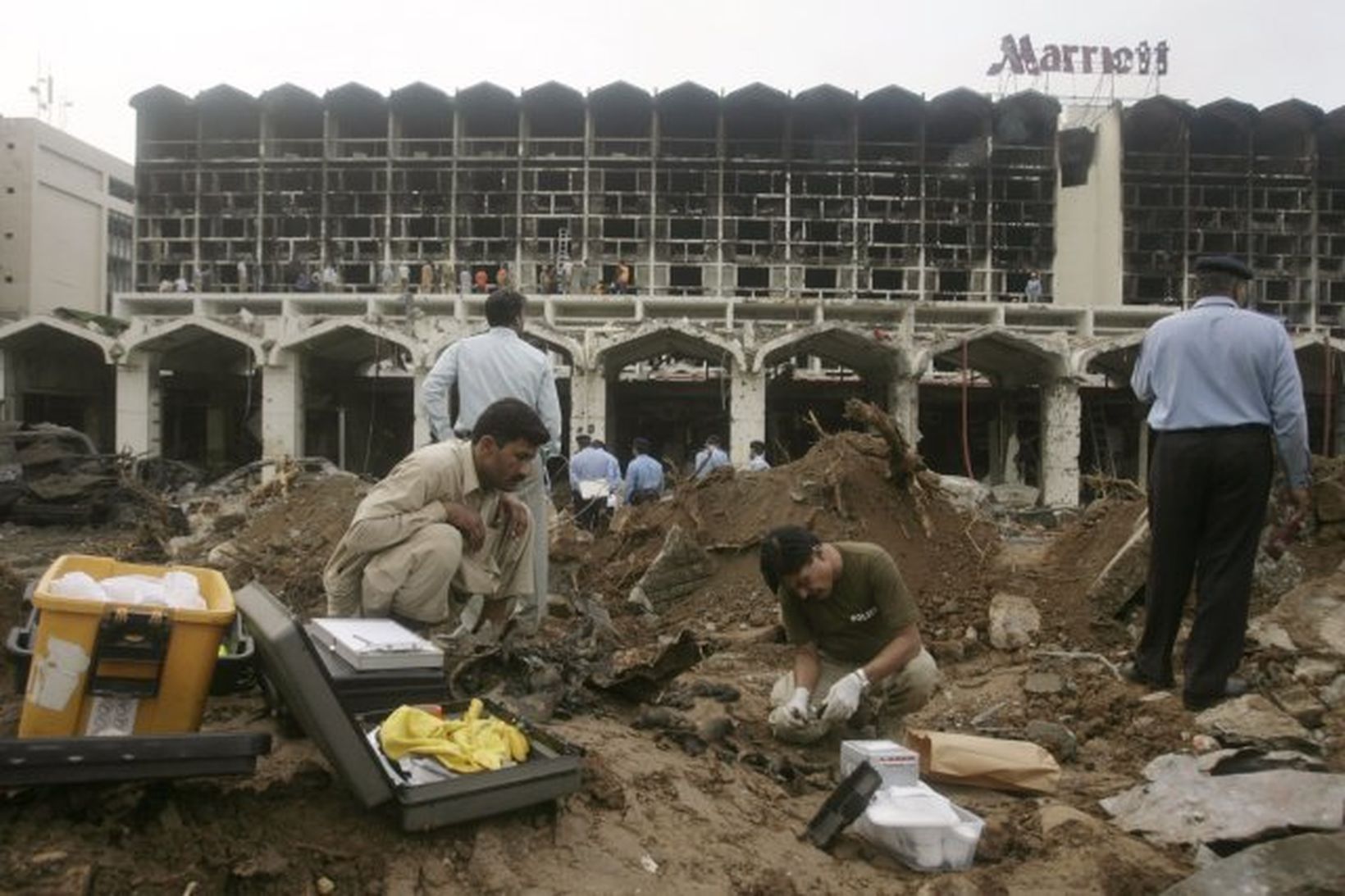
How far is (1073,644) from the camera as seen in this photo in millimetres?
5957

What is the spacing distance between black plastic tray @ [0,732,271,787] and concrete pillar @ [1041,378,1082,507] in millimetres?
20160

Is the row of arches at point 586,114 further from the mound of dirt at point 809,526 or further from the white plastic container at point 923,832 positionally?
the white plastic container at point 923,832

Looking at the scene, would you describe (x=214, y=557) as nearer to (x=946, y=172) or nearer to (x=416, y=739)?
(x=416, y=739)

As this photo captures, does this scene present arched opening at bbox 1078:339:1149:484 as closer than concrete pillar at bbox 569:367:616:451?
No

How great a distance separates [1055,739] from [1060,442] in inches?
705

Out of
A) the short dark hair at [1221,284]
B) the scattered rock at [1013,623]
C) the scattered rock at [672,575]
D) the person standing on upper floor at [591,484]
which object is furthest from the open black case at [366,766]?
the person standing on upper floor at [591,484]

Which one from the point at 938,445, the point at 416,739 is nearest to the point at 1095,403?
the point at 938,445

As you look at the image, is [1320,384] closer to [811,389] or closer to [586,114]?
[811,389]

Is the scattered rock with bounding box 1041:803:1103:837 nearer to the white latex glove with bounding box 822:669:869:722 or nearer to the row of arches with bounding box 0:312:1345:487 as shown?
the white latex glove with bounding box 822:669:869:722

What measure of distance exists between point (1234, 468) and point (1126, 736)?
1216mm

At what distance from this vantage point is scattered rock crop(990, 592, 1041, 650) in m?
6.35

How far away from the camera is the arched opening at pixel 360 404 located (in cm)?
2309

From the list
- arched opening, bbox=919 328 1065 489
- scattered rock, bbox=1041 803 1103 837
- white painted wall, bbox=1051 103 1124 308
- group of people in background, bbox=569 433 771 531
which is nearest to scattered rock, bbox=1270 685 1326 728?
scattered rock, bbox=1041 803 1103 837

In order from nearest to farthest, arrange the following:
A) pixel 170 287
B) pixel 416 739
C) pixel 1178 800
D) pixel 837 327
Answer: pixel 416 739
pixel 1178 800
pixel 837 327
pixel 170 287
